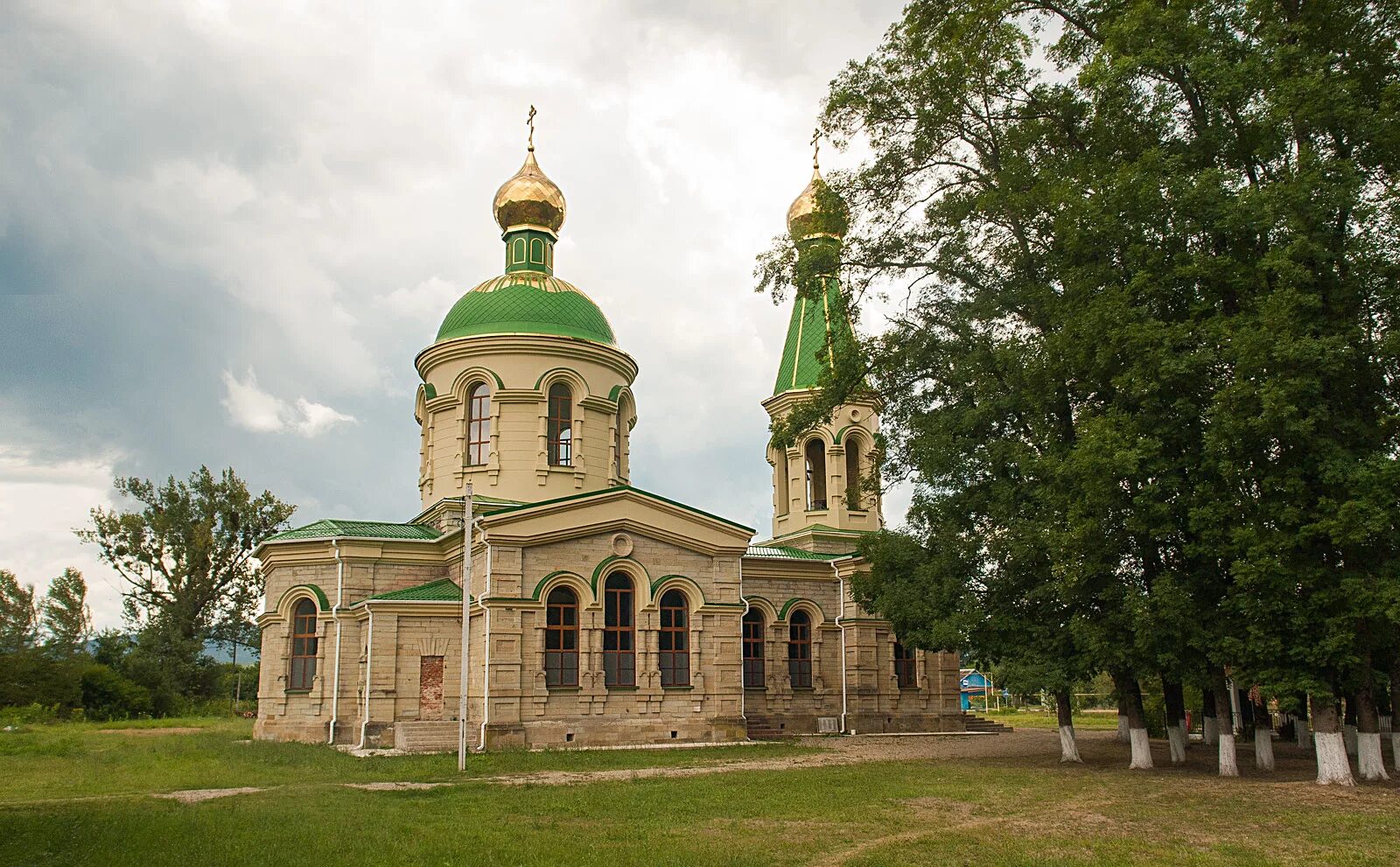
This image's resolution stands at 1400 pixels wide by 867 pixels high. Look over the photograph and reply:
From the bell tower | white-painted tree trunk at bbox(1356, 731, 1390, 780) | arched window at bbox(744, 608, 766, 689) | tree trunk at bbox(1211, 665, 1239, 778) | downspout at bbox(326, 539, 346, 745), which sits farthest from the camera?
the bell tower

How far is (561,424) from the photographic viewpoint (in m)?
27.1

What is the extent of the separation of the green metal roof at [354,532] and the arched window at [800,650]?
9.57m

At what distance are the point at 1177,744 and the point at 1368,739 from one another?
372cm

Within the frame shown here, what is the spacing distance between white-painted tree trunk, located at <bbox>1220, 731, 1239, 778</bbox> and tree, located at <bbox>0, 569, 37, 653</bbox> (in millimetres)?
34414

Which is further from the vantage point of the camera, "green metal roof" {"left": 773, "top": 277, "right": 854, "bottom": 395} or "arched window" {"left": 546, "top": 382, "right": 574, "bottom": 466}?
"green metal roof" {"left": 773, "top": 277, "right": 854, "bottom": 395}

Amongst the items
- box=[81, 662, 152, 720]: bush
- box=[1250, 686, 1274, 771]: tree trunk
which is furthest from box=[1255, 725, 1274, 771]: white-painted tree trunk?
box=[81, 662, 152, 720]: bush

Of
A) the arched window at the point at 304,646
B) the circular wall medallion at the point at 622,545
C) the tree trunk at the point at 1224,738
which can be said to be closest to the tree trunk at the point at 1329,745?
the tree trunk at the point at 1224,738

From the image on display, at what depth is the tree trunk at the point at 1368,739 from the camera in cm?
1536

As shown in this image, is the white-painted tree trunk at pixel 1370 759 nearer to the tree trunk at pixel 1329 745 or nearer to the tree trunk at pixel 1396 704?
the tree trunk at pixel 1329 745

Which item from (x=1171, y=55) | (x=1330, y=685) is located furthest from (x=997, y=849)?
(x=1171, y=55)

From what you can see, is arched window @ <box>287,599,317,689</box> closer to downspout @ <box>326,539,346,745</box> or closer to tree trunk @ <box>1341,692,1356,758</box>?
downspout @ <box>326,539,346,745</box>

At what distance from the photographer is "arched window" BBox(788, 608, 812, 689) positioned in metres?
28.2

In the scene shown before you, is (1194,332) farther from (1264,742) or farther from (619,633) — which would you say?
(619,633)

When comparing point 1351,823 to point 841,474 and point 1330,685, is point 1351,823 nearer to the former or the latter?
point 1330,685
